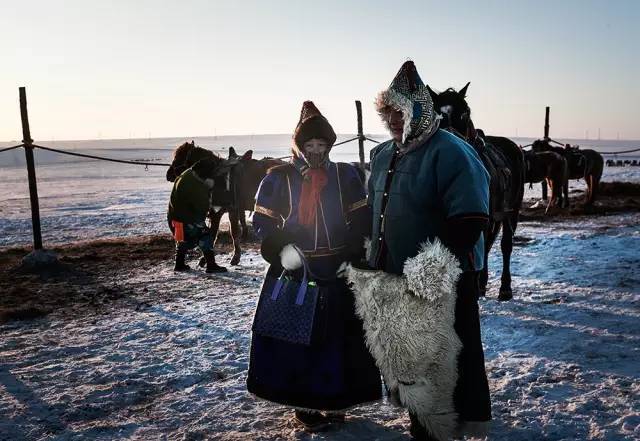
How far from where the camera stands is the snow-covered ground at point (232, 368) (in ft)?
10.5

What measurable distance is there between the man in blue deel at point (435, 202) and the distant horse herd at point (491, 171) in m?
1.74

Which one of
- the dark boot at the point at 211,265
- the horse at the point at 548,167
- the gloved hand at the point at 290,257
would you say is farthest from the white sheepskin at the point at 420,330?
the horse at the point at 548,167

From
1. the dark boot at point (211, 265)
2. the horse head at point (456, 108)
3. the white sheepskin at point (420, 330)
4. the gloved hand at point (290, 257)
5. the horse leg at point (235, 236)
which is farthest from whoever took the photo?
the horse leg at point (235, 236)

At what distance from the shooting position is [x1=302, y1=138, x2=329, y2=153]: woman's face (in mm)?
3008

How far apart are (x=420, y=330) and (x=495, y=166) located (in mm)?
3543

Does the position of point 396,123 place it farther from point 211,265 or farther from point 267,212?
point 211,265

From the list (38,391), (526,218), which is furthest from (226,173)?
(526,218)

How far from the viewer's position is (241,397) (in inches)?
144

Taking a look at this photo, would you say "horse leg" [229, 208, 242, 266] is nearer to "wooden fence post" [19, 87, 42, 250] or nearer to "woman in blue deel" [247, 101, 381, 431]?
"wooden fence post" [19, 87, 42, 250]

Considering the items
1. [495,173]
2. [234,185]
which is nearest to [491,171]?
[495,173]

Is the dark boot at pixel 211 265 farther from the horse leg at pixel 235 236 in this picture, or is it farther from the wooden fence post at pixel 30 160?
the wooden fence post at pixel 30 160

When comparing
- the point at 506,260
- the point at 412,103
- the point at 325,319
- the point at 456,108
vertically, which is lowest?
the point at 506,260

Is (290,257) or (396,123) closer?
(396,123)

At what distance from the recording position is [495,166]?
538 centimetres
